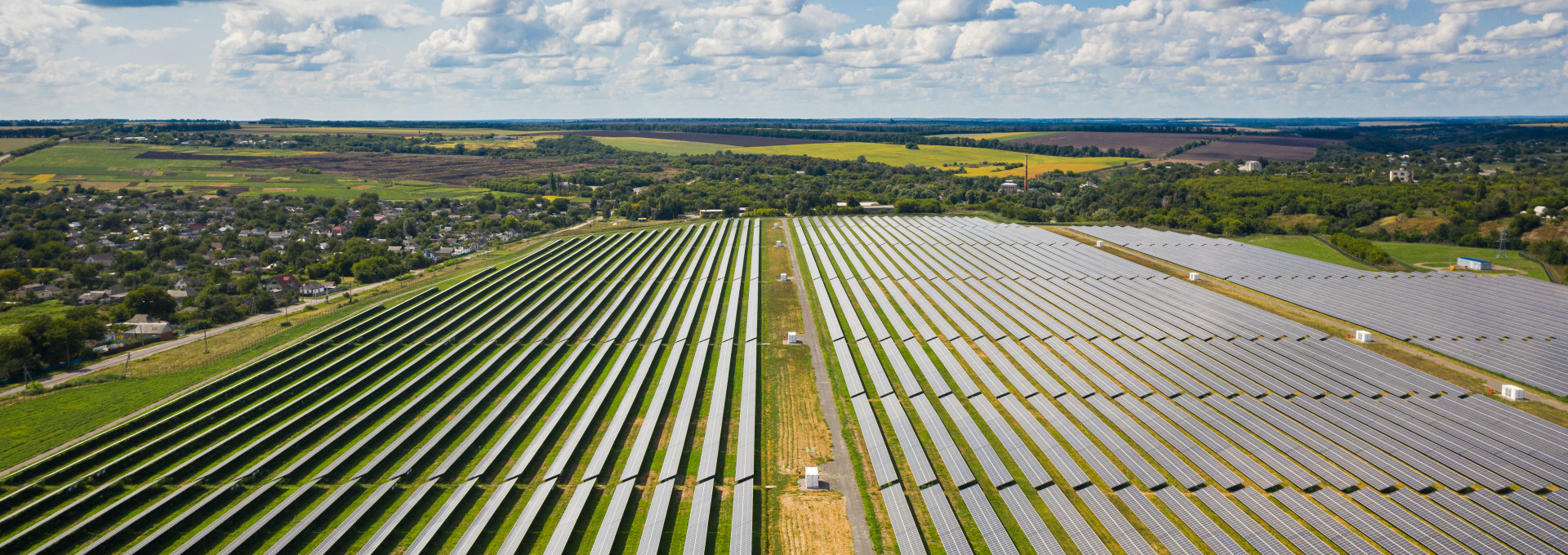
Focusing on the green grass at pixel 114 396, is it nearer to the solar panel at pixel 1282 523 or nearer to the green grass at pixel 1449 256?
the solar panel at pixel 1282 523

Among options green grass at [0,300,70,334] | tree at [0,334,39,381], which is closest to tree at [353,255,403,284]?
green grass at [0,300,70,334]

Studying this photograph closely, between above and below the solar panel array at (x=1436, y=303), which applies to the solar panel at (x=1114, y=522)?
below

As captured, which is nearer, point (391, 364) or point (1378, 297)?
point (391, 364)

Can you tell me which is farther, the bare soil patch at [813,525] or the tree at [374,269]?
the tree at [374,269]

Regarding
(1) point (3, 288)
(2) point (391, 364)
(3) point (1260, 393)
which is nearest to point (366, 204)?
(1) point (3, 288)

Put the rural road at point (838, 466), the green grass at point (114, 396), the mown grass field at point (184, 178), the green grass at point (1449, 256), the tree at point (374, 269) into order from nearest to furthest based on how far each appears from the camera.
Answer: the rural road at point (838, 466)
the green grass at point (114, 396)
the green grass at point (1449, 256)
the tree at point (374, 269)
the mown grass field at point (184, 178)

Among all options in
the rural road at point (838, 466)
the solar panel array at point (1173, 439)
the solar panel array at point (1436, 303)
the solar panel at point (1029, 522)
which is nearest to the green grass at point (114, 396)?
the rural road at point (838, 466)

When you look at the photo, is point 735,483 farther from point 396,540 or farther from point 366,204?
point 366,204
